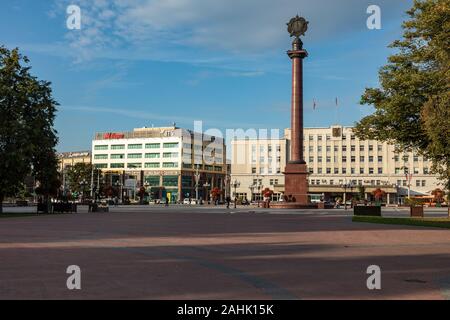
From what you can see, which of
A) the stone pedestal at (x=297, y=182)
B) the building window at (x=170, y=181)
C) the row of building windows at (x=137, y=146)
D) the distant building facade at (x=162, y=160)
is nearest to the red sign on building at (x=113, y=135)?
the distant building facade at (x=162, y=160)

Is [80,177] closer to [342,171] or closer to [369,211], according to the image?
[342,171]

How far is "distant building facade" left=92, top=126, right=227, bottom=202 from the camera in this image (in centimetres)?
15062

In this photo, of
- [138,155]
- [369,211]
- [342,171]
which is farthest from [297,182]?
[138,155]

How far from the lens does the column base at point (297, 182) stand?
2343 inches

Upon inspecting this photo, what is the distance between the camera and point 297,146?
199 ft

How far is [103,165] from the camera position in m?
165

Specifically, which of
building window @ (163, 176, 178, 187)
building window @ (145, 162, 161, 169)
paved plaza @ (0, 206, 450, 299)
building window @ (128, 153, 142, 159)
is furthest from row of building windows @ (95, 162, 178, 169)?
paved plaza @ (0, 206, 450, 299)

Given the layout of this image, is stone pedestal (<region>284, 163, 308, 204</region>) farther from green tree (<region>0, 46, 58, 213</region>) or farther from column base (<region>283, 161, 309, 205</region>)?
green tree (<region>0, 46, 58, 213</region>)

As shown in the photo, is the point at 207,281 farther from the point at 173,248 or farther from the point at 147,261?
the point at 173,248

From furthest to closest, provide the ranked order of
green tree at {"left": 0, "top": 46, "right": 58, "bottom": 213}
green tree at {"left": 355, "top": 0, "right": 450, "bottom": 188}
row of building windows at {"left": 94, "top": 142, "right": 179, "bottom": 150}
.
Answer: row of building windows at {"left": 94, "top": 142, "right": 179, "bottom": 150} → green tree at {"left": 0, "top": 46, "right": 58, "bottom": 213} → green tree at {"left": 355, "top": 0, "right": 450, "bottom": 188}

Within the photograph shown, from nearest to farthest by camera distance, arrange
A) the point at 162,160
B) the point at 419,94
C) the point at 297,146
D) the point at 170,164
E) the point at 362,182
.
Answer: the point at 419,94, the point at 297,146, the point at 362,182, the point at 170,164, the point at 162,160

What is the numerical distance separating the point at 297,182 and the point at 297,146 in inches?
172

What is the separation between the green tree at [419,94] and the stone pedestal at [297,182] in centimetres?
2145

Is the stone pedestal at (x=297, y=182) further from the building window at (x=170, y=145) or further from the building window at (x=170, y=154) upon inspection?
the building window at (x=170, y=145)
